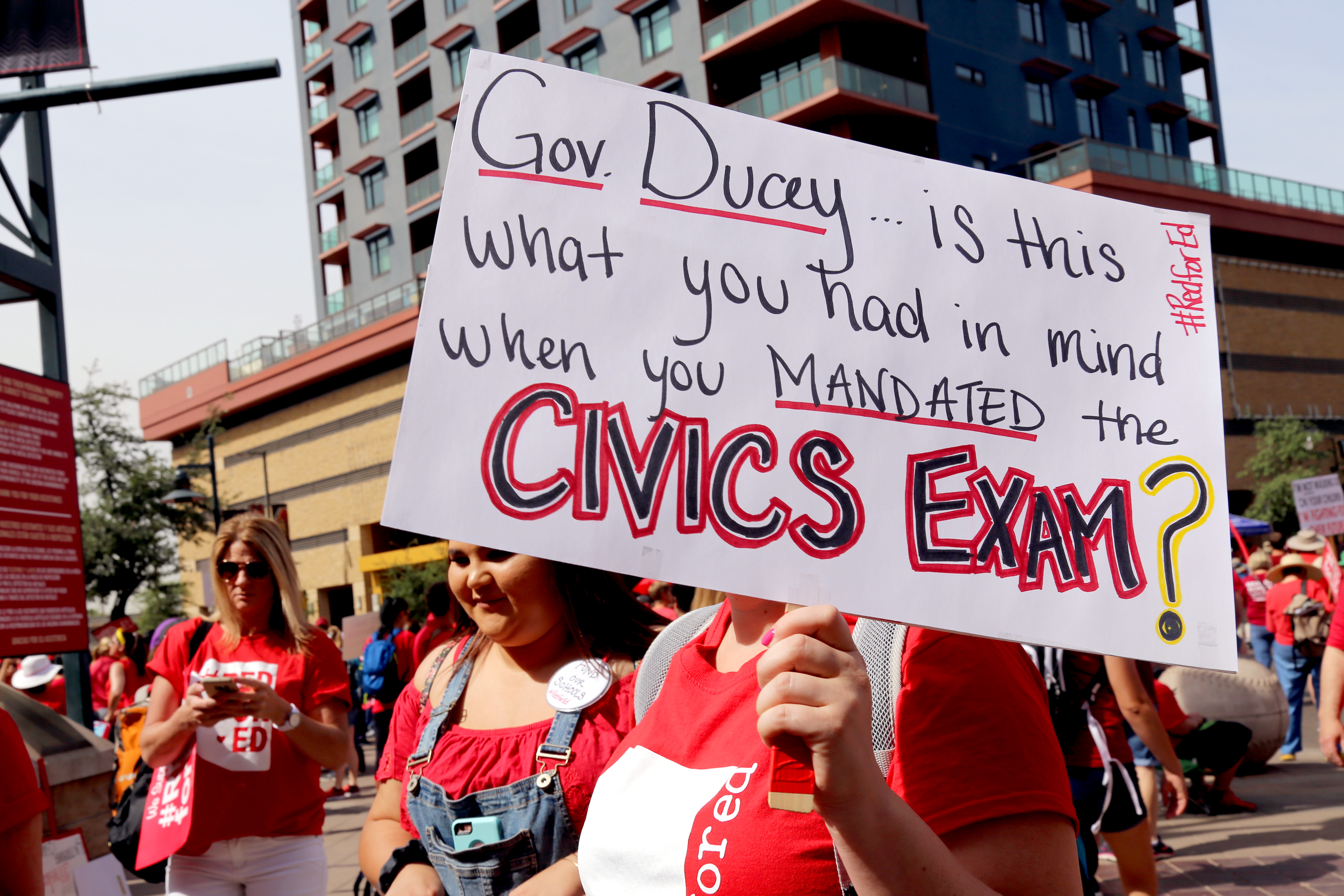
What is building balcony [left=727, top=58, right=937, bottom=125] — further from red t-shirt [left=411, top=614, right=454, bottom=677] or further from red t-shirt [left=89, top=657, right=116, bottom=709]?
red t-shirt [left=411, top=614, right=454, bottom=677]

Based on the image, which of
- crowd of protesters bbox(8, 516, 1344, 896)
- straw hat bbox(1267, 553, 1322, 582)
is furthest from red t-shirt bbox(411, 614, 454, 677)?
straw hat bbox(1267, 553, 1322, 582)

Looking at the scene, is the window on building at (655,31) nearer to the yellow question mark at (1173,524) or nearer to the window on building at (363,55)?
the window on building at (363,55)

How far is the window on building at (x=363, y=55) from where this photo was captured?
4275cm

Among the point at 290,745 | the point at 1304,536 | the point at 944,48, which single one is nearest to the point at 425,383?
the point at 290,745

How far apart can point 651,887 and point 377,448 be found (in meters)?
40.8

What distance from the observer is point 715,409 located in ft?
4.56

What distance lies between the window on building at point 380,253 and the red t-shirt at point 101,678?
1262 inches

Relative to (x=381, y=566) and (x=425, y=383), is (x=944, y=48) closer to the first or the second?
(x=381, y=566)

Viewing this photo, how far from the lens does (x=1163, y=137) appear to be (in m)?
38.2

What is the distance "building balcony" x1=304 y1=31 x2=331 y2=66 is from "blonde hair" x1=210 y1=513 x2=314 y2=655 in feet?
150

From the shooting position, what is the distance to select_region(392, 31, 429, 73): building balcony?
132 feet

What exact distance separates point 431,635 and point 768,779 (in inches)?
280

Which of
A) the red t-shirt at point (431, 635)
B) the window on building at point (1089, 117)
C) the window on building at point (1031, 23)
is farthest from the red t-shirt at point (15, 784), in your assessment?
the window on building at point (1089, 117)

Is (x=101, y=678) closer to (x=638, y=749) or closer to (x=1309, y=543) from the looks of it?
(x=638, y=749)
